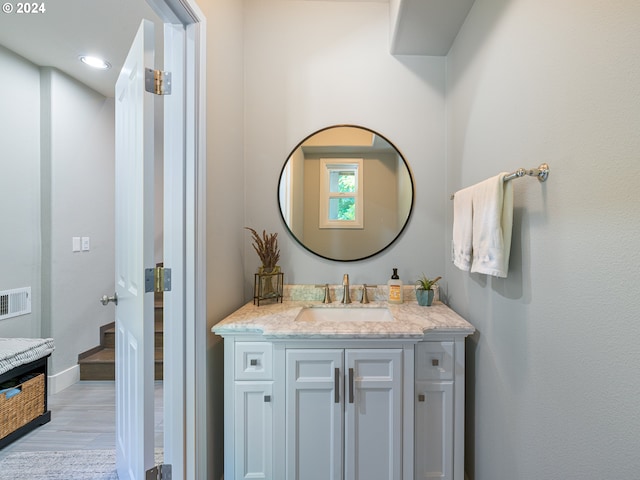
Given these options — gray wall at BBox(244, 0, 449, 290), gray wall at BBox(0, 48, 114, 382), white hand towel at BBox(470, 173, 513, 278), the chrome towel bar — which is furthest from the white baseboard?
the chrome towel bar

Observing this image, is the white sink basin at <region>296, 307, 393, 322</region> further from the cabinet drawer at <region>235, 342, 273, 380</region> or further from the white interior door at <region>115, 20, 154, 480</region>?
the white interior door at <region>115, 20, 154, 480</region>

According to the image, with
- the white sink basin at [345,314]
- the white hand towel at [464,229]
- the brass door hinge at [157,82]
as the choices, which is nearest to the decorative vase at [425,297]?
the white sink basin at [345,314]

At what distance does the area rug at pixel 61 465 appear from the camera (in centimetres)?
145

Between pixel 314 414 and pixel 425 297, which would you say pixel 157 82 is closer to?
pixel 314 414

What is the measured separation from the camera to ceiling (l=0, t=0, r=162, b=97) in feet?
5.13

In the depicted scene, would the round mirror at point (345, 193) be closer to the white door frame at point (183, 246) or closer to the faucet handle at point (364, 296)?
the faucet handle at point (364, 296)

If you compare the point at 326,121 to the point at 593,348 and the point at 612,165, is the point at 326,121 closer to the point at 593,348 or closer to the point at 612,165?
the point at 612,165

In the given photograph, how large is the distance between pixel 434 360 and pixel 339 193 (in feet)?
3.40

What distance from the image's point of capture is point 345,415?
1160mm

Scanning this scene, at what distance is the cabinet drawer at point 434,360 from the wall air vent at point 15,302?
2747 millimetres

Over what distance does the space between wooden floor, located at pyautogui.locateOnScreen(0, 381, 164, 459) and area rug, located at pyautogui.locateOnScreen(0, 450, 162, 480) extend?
50 millimetres

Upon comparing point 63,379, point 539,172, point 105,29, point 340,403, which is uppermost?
point 105,29

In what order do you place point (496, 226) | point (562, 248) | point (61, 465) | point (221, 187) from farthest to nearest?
point (61, 465) → point (221, 187) → point (496, 226) → point (562, 248)

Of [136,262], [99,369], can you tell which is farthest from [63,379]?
[136,262]
